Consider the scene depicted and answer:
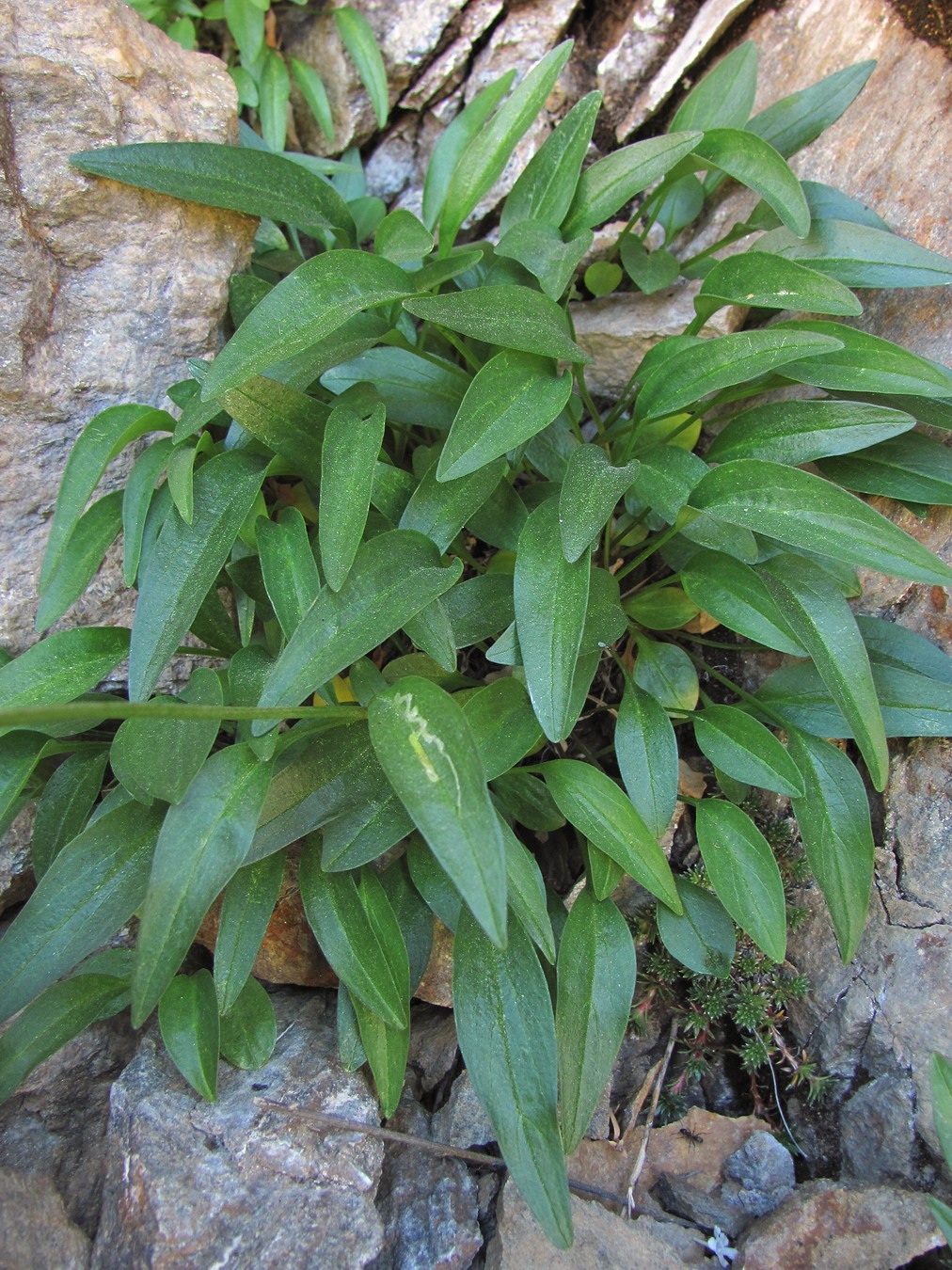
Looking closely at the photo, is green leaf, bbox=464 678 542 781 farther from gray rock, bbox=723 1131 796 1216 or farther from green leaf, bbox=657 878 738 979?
gray rock, bbox=723 1131 796 1216

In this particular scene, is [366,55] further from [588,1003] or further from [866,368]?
[588,1003]

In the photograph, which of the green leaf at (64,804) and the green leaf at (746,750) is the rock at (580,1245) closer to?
the green leaf at (746,750)

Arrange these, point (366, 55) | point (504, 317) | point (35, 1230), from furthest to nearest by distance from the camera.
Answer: point (366, 55)
point (504, 317)
point (35, 1230)

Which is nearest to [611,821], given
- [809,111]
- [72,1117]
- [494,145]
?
[72,1117]

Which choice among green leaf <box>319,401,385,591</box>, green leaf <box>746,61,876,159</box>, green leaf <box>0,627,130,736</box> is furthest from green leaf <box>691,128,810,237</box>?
green leaf <box>0,627,130,736</box>

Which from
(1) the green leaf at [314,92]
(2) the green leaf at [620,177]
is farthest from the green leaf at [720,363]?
(1) the green leaf at [314,92]

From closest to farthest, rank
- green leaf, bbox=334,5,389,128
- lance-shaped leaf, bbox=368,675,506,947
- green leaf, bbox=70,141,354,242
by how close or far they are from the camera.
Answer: lance-shaped leaf, bbox=368,675,506,947, green leaf, bbox=70,141,354,242, green leaf, bbox=334,5,389,128

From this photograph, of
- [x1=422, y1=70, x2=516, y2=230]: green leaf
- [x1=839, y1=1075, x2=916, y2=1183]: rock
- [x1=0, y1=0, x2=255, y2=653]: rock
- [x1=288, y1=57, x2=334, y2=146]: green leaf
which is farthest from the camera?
[x1=288, y1=57, x2=334, y2=146]: green leaf

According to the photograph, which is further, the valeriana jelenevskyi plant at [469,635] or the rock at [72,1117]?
the rock at [72,1117]
